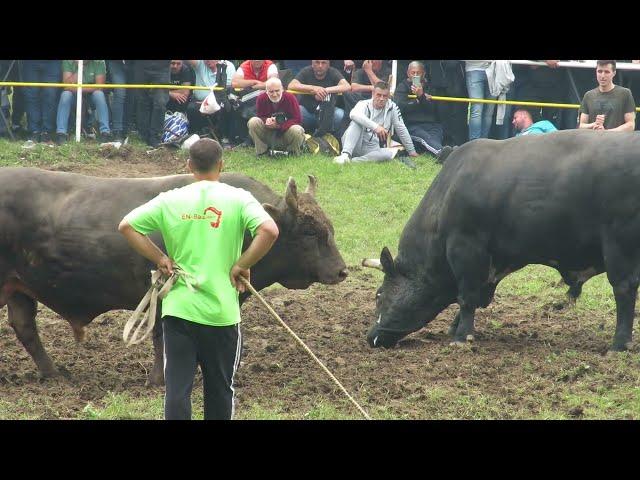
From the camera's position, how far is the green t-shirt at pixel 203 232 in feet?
23.7

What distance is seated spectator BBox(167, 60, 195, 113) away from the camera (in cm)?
1847

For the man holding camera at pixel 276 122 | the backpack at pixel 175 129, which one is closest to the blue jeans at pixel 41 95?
the backpack at pixel 175 129

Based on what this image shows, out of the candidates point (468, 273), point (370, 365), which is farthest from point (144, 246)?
point (468, 273)

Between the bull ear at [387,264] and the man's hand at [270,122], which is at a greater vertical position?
the man's hand at [270,122]

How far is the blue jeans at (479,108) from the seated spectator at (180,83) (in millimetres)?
4372

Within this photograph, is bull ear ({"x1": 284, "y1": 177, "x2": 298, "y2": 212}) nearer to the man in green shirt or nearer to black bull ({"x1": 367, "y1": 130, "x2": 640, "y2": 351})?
black bull ({"x1": 367, "y1": 130, "x2": 640, "y2": 351})

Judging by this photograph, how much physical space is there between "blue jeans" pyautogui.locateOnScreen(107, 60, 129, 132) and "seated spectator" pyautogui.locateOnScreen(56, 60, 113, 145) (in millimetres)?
112

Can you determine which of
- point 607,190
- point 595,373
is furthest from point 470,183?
point 595,373

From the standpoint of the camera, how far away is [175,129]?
720 inches

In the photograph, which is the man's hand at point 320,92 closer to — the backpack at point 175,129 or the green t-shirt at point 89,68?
the backpack at point 175,129

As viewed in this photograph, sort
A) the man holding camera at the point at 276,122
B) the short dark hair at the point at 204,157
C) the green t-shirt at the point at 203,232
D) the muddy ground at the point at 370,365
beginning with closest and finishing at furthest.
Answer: the green t-shirt at the point at 203,232 → the short dark hair at the point at 204,157 → the muddy ground at the point at 370,365 → the man holding camera at the point at 276,122

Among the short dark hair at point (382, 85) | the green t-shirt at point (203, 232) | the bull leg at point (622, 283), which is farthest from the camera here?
the short dark hair at point (382, 85)

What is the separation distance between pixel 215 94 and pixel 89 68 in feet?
6.59

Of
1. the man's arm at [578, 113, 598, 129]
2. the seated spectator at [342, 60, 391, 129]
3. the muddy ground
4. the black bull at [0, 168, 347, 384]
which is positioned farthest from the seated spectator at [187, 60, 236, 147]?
the black bull at [0, 168, 347, 384]
